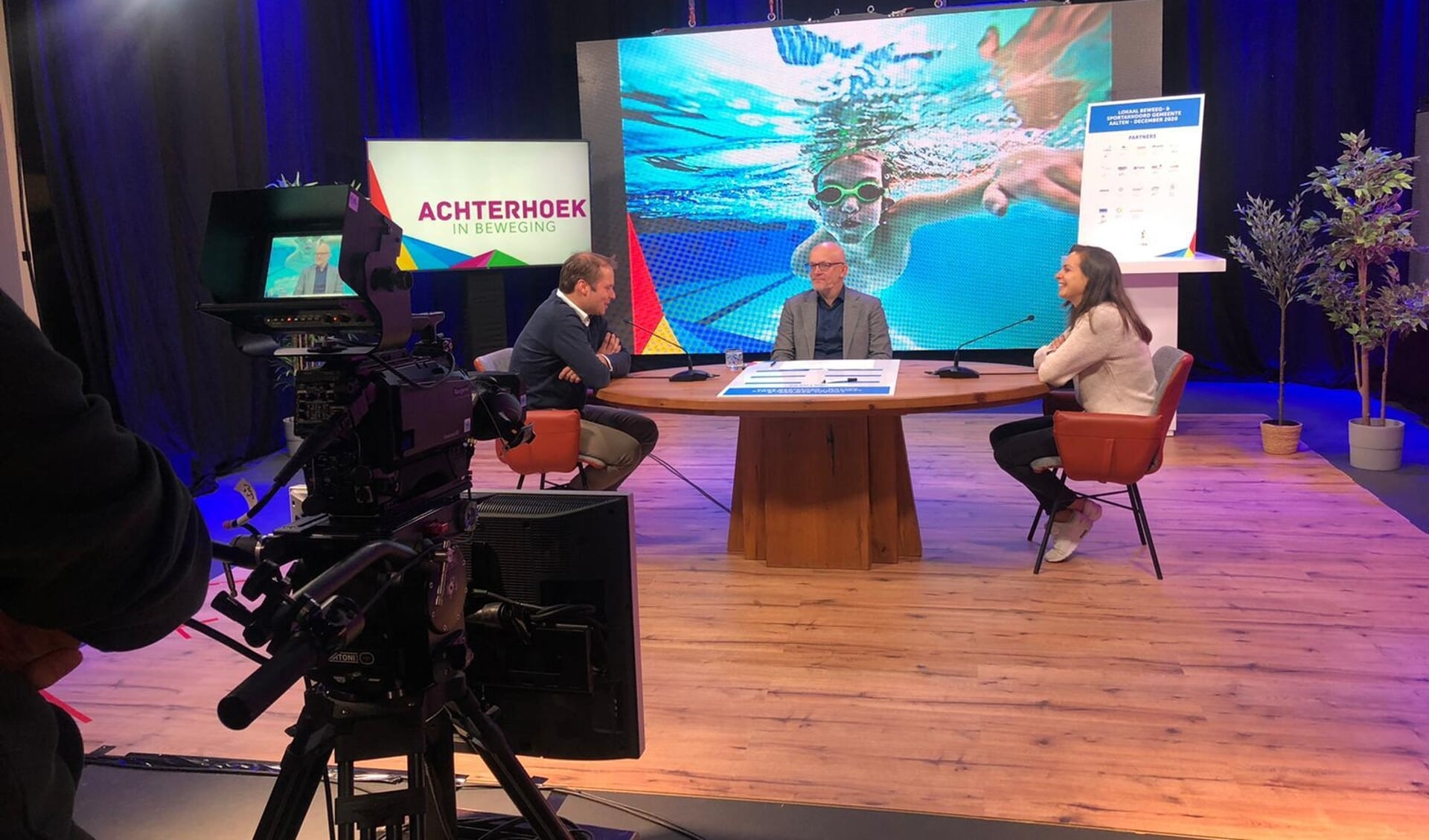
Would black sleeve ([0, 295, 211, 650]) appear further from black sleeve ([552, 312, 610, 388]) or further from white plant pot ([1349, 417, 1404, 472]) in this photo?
white plant pot ([1349, 417, 1404, 472])

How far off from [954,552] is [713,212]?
393 cm

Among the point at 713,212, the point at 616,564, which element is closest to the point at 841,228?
the point at 713,212

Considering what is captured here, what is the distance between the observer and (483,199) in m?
6.82

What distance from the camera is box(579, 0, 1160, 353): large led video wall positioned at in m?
6.86

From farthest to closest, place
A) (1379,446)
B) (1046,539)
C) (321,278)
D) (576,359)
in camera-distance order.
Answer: (1379,446) → (576,359) → (1046,539) → (321,278)

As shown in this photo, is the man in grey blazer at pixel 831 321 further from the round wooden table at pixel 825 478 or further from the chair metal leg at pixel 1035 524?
the chair metal leg at pixel 1035 524

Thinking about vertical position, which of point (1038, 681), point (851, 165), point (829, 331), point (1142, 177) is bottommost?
point (1038, 681)

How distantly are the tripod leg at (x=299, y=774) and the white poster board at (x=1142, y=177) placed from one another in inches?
202

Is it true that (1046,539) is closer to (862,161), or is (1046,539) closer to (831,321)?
(831,321)

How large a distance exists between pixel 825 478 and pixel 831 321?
1.24m

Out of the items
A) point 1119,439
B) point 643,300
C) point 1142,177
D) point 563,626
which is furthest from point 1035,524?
point 643,300

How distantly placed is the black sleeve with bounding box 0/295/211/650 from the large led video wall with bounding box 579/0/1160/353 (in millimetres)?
6640

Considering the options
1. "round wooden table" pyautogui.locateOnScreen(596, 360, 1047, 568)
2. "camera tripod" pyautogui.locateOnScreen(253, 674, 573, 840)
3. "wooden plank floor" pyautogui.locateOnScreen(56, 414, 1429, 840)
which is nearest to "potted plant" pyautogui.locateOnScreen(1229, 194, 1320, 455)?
"wooden plank floor" pyautogui.locateOnScreen(56, 414, 1429, 840)

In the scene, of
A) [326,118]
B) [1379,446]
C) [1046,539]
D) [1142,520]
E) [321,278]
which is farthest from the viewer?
[326,118]
